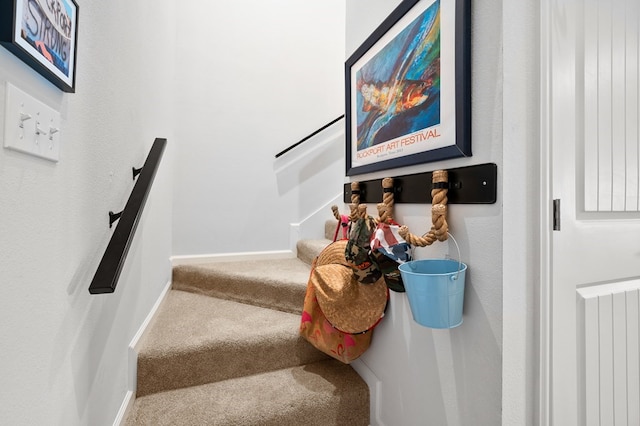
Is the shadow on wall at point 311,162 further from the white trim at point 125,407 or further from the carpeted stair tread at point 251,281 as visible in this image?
the white trim at point 125,407

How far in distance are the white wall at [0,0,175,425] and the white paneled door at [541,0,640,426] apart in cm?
115

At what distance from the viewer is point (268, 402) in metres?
1.18

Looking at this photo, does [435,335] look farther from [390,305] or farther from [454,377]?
[390,305]

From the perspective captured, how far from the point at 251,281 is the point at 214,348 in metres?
0.54

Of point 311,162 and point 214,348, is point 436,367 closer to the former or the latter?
point 214,348

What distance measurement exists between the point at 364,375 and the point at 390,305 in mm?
423

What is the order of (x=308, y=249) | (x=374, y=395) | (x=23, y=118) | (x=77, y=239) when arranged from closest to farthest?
(x=23, y=118)
(x=77, y=239)
(x=374, y=395)
(x=308, y=249)

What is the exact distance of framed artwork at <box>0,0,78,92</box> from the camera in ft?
1.50

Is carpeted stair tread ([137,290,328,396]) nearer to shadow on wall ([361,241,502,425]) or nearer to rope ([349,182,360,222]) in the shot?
shadow on wall ([361,241,502,425])

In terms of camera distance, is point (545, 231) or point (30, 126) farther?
point (545, 231)

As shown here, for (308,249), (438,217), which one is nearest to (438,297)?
(438,217)

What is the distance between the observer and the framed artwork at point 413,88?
0.83 metres

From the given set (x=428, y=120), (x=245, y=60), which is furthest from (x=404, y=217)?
(x=245, y=60)

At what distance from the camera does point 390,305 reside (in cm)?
122
